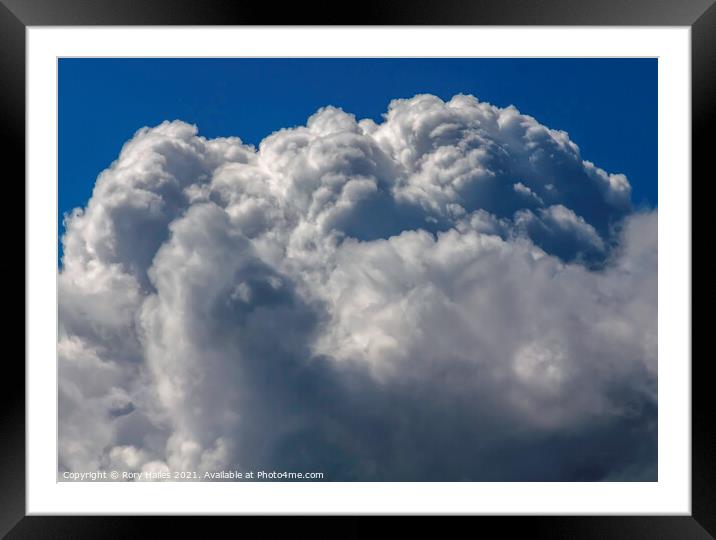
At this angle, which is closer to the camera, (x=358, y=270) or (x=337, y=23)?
(x=337, y=23)

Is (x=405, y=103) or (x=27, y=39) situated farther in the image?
(x=405, y=103)

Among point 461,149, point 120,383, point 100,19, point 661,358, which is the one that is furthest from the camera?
point 461,149

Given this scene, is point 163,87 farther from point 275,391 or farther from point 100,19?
point 275,391

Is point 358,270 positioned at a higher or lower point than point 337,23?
lower

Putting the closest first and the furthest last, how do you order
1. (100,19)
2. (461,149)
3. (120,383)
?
(100,19)
(120,383)
(461,149)

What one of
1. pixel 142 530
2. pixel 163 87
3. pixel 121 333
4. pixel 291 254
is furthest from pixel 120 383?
pixel 163 87

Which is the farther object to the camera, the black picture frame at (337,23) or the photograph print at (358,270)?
the photograph print at (358,270)

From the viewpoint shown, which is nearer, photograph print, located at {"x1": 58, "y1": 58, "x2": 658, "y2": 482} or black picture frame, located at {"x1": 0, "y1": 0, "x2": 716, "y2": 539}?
black picture frame, located at {"x1": 0, "y1": 0, "x2": 716, "y2": 539}

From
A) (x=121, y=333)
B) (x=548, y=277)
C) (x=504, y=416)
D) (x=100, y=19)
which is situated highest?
(x=100, y=19)
